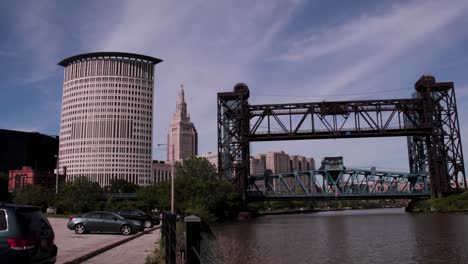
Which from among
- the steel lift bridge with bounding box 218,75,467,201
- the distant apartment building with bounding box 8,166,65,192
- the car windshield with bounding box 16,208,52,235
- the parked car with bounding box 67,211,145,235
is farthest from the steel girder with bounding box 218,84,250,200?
the distant apartment building with bounding box 8,166,65,192

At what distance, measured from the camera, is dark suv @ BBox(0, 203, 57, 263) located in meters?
10.7

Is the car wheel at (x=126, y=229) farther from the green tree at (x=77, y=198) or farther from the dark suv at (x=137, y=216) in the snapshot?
the green tree at (x=77, y=198)

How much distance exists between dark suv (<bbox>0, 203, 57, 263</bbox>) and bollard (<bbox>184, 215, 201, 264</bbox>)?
530 cm

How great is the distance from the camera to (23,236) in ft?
36.0

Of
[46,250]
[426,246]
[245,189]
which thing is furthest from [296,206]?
[46,250]

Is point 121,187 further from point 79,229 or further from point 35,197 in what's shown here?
point 79,229

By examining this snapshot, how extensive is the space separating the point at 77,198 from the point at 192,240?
7476 centimetres

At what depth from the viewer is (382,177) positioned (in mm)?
116125

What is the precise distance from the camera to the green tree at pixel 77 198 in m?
76.8

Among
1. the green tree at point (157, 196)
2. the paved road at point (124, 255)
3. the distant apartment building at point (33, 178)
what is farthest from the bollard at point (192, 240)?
the distant apartment building at point (33, 178)

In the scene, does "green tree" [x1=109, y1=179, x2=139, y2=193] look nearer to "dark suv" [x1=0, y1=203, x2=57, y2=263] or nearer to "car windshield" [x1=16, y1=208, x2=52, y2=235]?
"car windshield" [x1=16, y1=208, x2=52, y2=235]

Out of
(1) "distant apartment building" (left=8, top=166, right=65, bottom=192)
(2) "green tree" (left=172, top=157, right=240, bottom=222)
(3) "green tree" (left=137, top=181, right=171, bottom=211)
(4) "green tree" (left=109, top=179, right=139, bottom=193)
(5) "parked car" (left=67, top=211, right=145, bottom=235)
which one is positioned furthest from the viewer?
(4) "green tree" (left=109, top=179, right=139, bottom=193)

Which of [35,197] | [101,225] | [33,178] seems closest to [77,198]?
[35,197]

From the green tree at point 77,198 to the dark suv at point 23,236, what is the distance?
68416mm
